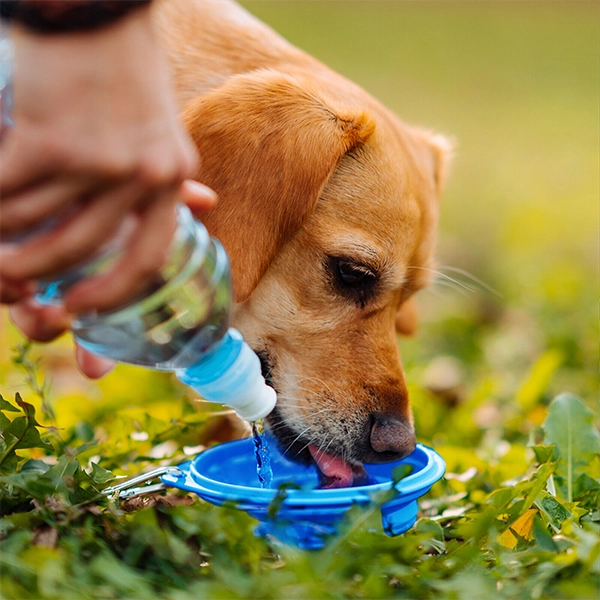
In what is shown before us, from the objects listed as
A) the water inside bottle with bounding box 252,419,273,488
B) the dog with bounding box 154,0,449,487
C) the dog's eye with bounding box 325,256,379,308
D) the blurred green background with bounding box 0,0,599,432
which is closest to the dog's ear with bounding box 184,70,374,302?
the dog with bounding box 154,0,449,487

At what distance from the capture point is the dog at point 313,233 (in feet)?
8.17

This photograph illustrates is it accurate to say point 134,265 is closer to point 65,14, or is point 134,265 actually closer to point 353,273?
point 65,14

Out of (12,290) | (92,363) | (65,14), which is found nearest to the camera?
(65,14)

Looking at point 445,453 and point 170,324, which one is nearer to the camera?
point 170,324

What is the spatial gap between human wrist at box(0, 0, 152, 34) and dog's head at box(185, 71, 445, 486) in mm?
1078

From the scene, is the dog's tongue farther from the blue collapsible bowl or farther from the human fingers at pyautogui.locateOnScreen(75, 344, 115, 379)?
the human fingers at pyautogui.locateOnScreen(75, 344, 115, 379)

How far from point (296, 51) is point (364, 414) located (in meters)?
1.39

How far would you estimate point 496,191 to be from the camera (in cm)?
798

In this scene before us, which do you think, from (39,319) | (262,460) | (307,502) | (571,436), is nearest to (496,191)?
(571,436)

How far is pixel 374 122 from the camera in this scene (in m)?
A: 2.77

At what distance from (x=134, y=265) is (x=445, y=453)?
5.19ft

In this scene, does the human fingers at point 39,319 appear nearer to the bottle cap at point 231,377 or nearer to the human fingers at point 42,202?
the human fingers at point 42,202

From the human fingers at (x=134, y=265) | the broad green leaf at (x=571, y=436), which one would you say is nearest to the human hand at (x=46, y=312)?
the human fingers at (x=134, y=265)

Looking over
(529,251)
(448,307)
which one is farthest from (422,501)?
(529,251)
